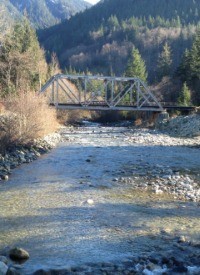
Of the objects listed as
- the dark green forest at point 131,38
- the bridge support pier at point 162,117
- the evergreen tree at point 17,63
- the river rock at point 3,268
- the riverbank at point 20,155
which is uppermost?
the dark green forest at point 131,38

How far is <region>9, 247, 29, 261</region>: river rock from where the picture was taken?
8141mm

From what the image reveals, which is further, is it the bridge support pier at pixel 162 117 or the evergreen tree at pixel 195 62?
the evergreen tree at pixel 195 62

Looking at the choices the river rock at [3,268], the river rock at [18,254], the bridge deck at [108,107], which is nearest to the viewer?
the river rock at [3,268]

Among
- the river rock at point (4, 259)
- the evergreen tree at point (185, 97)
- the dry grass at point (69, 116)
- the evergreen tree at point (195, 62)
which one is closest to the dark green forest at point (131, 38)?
the dry grass at point (69, 116)

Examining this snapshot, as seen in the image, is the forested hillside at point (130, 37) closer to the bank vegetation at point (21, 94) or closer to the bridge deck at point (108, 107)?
the bridge deck at point (108, 107)

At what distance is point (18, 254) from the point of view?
26.8 ft

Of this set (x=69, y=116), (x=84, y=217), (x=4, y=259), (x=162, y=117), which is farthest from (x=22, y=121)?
(x=69, y=116)

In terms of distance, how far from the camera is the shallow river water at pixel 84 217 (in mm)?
8711

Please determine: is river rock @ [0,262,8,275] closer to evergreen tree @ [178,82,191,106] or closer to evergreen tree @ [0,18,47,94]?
evergreen tree @ [0,18,47,94]

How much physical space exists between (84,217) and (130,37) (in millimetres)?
151068

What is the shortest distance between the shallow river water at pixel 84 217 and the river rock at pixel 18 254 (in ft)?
0.50

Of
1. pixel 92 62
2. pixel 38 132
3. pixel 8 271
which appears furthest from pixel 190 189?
pixel 92 62

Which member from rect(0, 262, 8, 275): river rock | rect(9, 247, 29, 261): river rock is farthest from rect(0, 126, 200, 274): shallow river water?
rect(0, 262, 8, 275): river rock

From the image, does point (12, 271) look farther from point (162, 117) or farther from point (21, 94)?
point (162, 117)
